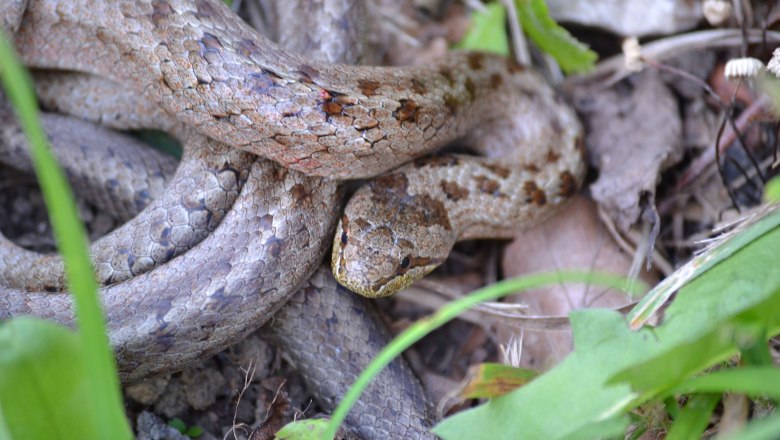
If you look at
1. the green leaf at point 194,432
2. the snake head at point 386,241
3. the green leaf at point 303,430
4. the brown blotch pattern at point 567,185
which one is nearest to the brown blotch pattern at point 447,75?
the snake head at point 386,241

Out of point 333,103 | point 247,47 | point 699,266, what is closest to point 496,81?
point 333,103

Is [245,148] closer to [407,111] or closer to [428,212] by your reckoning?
[407,111]

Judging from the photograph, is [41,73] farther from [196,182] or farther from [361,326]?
[361,326]

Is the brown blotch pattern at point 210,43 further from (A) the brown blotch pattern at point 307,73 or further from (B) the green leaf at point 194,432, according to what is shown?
(B) the green leaf at point 194,432

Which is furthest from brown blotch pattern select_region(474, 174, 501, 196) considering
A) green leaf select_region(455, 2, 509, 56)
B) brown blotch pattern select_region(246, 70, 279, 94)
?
brown blotch pattern select_region(246, 70, 279, 94)

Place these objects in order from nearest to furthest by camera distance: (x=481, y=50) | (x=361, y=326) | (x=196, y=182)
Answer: (x=196, y=182)
(x=361, y=326)
(x=481, y=50)

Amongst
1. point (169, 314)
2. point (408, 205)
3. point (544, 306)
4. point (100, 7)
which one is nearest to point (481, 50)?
point (408, 205)

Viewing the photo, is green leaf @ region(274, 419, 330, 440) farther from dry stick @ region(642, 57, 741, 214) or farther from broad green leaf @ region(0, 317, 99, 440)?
dry stick @ region(642, 57, 741, 214)
